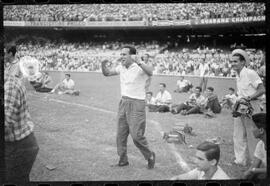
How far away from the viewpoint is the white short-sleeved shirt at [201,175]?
16.9 ft

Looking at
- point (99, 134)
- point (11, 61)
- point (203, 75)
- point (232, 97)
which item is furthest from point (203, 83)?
point (11, 61)

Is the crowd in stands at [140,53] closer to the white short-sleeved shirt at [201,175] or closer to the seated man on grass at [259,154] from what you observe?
the seated man on grass at [259,154]

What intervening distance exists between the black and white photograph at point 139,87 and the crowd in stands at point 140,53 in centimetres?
2

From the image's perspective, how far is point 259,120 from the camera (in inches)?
211

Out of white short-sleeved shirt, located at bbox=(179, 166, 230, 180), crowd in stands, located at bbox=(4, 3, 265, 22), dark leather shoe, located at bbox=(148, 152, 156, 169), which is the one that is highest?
crowd in stands, located at bbox=(4, 3, 265, 22)

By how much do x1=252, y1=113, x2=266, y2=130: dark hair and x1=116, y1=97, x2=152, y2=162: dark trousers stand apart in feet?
5.15

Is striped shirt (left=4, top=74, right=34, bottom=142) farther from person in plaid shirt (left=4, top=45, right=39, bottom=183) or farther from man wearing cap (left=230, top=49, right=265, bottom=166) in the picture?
man wearing cap (left=230, top=49, right=265, bottom=166)

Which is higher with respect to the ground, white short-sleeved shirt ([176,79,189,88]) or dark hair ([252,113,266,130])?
white short-sleeved shirt ([176,79,189,88])

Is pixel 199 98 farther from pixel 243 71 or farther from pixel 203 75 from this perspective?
pixel 243 71

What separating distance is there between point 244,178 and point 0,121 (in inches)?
143

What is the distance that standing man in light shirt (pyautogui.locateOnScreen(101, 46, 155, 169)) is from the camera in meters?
5.34

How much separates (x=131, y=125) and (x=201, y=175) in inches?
47.2

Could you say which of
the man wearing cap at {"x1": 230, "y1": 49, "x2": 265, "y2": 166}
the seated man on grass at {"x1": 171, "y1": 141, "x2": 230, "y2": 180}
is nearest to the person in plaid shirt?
the seated man on grass at {"x1": 171, "y1": 141, "x2": 230, "y2": 180}

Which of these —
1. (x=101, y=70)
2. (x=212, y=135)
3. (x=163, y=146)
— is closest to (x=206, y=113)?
(x=212, y=135)
